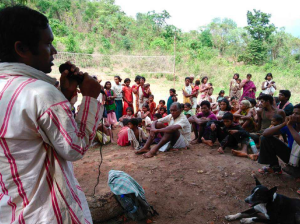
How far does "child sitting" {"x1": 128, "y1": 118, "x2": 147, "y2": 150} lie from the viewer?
525 cm

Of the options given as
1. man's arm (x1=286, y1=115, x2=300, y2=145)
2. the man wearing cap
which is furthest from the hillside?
man's arm (x1=286, y1=115, x2=300, y2=145)

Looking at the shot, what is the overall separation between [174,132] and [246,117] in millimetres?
1984

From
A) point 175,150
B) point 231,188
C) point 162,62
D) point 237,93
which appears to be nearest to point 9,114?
point 231,188

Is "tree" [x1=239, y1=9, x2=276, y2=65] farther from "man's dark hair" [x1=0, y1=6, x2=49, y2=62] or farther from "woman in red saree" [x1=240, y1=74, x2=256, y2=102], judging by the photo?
"man's dark hair" [x1=0, y1=6, x2=49, y2=62]

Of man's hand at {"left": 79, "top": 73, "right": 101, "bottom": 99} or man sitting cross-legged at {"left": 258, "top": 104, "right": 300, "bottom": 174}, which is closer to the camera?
man's hand at {"left": 79, "top": 73, "right": 101, "bottom": 99}

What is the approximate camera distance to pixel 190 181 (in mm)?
3525

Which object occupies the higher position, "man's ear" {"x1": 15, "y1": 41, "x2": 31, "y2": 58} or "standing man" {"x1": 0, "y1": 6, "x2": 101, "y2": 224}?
"man's ear" {"x1": 15, "y1": 41, "x2": 31, "y2": 58}

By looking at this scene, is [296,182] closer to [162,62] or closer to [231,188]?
[231,188]

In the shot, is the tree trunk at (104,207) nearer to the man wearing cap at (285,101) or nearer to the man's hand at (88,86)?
the man's hand at (88,86)

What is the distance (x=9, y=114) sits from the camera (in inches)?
30.8

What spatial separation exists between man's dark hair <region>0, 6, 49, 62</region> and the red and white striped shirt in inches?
2.7

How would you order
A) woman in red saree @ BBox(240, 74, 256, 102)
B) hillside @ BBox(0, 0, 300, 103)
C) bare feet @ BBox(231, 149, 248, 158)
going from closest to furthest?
1. bare feet @ BBox(231, 149, 248, 158)
2. woman in red saree @ BBox(240, 74, 256, 102)
3. hillside @ BBox(0, 0, 300, 103)

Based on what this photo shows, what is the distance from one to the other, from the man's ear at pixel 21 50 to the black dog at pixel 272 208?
8.70 feet

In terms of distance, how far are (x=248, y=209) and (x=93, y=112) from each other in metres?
2.59
